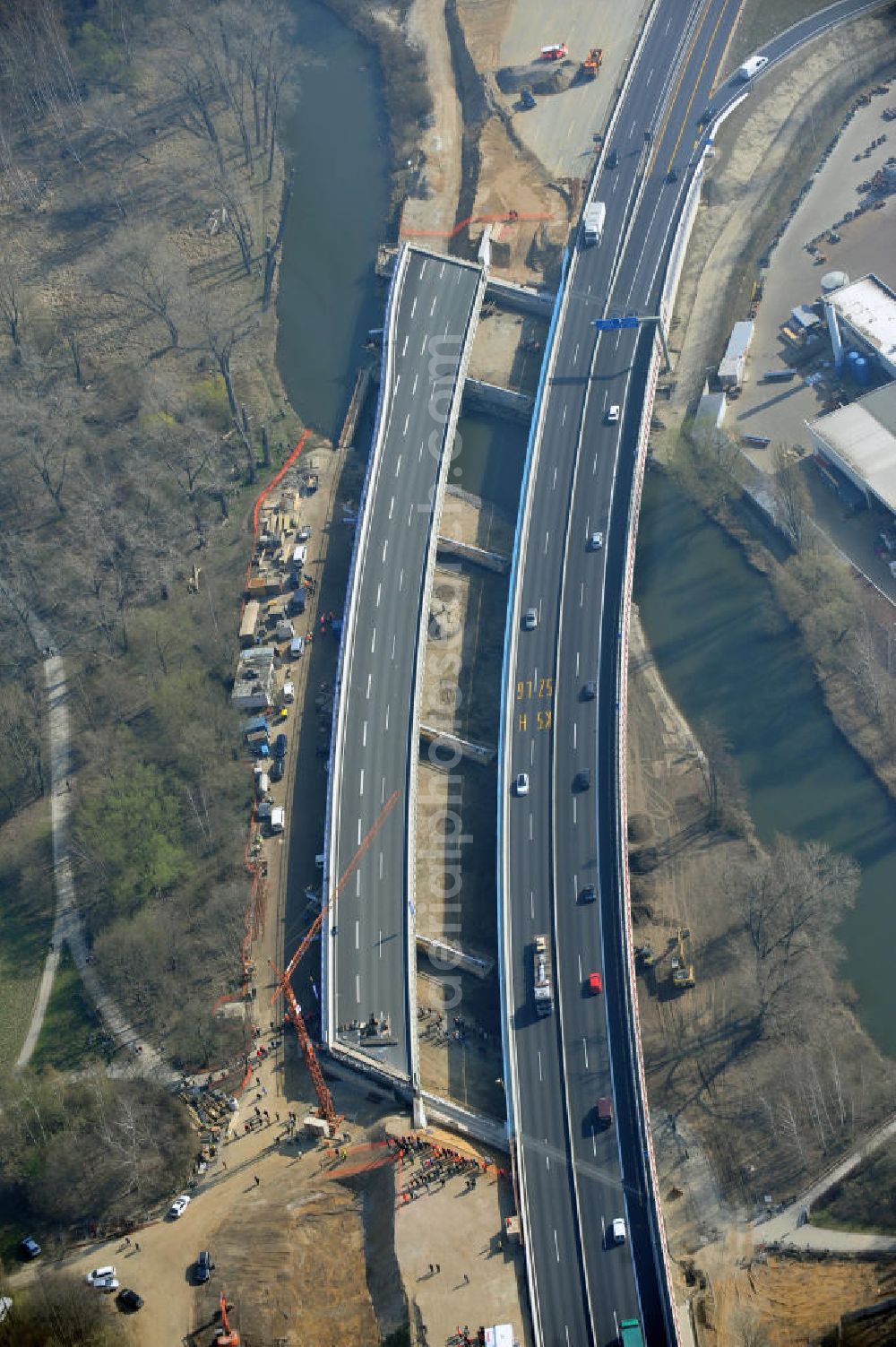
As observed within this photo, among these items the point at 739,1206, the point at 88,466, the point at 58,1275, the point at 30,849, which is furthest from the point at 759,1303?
the point at 88,466

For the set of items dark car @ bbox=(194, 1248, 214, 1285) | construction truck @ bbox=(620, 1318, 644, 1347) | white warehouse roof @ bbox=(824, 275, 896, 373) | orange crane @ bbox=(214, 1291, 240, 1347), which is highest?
white warehouse roof @ bbox=(824, 275, 896, 373)

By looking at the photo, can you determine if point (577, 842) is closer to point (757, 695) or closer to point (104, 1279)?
point (757, 695)

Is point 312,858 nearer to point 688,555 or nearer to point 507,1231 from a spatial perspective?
point 507,1231

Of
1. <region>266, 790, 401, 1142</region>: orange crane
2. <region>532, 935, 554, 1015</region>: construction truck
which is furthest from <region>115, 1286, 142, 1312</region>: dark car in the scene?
<region>532, 935, 554, 1015</region>: construction truck

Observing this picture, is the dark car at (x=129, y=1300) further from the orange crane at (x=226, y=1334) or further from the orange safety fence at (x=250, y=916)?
the orange safety fence at (x=250, y=916)

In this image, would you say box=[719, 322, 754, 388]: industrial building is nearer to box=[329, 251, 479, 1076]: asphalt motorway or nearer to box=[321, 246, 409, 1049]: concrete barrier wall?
box=[329, 251, 479, 1076]: asphalt motorway

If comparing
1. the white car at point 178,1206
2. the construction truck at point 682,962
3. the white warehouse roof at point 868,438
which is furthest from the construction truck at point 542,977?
the white warehouse roof at point 868,438

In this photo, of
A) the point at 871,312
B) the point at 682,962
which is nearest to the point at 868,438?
the point at 871,312
